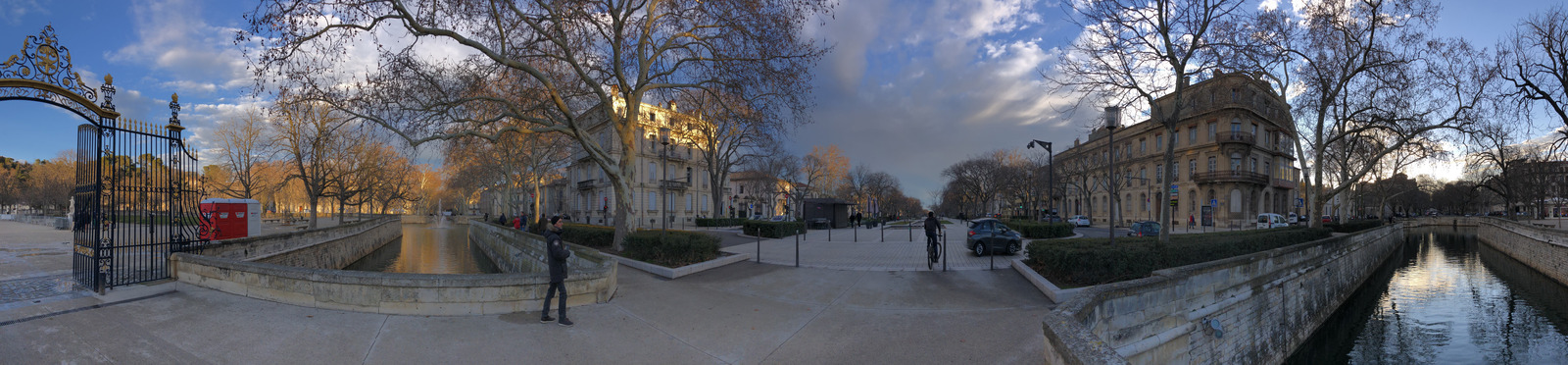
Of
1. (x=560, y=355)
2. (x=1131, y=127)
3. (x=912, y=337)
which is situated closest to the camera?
(x=560, y=355)

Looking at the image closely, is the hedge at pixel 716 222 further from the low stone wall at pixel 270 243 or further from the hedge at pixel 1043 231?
the low stone wall at pixel 270 243

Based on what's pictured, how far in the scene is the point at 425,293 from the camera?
631 cm

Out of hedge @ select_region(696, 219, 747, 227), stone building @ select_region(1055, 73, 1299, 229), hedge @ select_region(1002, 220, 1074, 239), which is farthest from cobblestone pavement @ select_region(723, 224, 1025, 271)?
stone building @ select_region(1055, 73, 1299, 229)

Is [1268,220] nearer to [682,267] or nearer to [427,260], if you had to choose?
[682,267]

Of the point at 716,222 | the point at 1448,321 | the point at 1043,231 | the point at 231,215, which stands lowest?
the point at 1448,321

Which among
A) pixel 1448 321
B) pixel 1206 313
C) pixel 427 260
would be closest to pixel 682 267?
pixel 1206 313

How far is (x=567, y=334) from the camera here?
581 cm

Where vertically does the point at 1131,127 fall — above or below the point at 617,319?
above

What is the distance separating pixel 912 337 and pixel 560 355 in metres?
3.71

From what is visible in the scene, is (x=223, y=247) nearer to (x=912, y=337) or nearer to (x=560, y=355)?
(x=560, y=355)

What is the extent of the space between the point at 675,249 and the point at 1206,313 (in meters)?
9.68

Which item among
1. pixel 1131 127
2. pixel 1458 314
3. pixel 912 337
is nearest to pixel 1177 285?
pixel 912 337

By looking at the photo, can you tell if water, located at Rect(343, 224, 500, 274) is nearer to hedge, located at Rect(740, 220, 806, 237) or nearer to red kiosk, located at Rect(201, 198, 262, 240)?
red kiosk, located at Rect(201, 198, 262, 240)

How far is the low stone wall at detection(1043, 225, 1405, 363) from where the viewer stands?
4.90 meters
